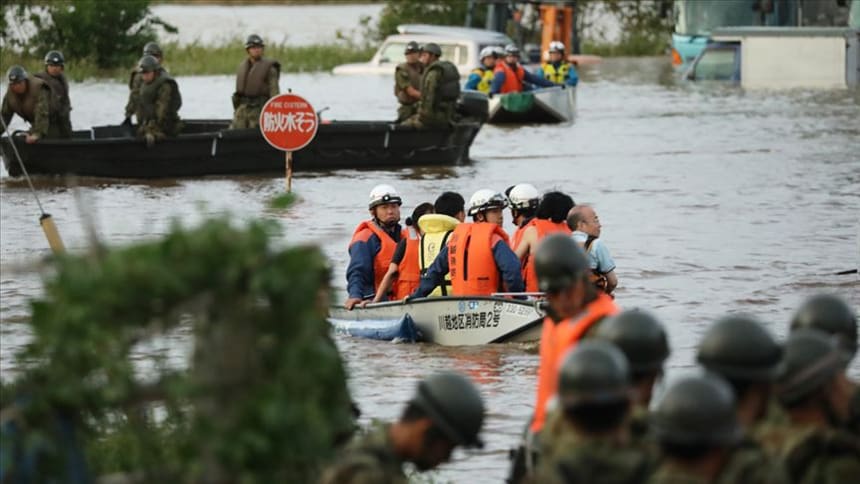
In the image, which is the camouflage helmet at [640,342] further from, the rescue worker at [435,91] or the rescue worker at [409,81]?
the rescue worker at [409,81]

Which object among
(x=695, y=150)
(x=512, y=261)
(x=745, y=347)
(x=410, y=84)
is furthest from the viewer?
(x=695, y=150)

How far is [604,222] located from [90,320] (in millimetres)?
17312

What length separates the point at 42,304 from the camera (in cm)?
575

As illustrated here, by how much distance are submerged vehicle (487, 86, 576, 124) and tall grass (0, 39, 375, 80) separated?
12960 mm

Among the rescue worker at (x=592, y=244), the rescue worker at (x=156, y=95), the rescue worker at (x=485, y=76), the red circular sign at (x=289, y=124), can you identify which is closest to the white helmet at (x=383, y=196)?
the rescue worker at (x=592, y=244)

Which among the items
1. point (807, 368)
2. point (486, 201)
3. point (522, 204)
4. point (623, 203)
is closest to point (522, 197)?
point (522, 204)

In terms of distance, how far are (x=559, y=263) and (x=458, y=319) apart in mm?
7104

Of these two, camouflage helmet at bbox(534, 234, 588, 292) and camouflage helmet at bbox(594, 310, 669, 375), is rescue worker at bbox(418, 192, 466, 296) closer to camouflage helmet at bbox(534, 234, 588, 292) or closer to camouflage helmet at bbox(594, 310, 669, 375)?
camouflage helmet at bbox(534, 234, 588, 292)

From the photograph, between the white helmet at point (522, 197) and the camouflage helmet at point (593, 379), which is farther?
the white helmet at point (522, 197)

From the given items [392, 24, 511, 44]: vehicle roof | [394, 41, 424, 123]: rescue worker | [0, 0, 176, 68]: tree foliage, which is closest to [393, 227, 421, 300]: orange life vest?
[394, 41, 424, 123]: rescue worker

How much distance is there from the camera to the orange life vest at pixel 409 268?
46.9 ft

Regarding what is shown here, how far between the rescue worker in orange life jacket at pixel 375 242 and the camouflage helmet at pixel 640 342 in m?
8.10

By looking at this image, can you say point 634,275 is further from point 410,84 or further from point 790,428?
point 790,428

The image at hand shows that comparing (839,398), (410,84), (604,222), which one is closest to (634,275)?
(604,222)
